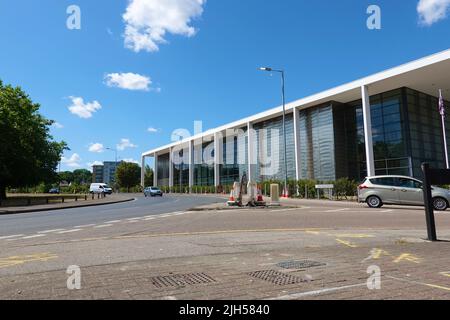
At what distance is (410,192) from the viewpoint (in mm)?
19016

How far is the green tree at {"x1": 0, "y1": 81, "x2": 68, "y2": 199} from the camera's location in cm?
3609

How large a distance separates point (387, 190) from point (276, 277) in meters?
16.7

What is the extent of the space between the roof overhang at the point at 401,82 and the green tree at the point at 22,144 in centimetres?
2972

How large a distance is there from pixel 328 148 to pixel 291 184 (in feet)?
25.0

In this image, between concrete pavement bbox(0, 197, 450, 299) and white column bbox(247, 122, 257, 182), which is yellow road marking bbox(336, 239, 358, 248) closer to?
concrete pavement bbox(0, 197, 450, 299)

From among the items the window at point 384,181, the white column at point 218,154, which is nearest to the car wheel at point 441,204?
the window at point 384,181

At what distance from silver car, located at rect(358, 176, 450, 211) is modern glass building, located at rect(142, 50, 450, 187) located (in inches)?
620

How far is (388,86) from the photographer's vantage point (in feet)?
121

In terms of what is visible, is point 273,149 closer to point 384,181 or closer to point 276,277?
point 384,181

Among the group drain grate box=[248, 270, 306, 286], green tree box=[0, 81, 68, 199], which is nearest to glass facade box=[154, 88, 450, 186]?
green tree box=[0, 81, 68, 199]
